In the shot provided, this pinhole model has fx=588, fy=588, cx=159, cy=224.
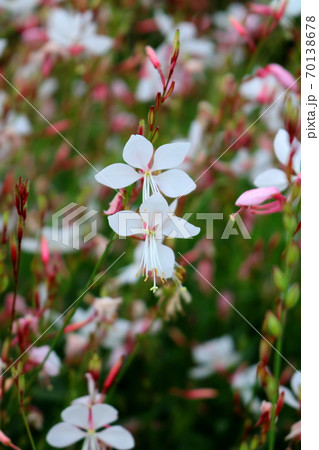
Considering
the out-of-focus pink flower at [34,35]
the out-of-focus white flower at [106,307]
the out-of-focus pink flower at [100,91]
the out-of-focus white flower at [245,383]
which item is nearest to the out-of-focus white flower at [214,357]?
the out-of-focus white flower at [245,383]

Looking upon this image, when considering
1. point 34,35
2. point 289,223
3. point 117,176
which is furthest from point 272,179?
point 34,35

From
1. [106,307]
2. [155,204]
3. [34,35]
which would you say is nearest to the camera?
[155,204]

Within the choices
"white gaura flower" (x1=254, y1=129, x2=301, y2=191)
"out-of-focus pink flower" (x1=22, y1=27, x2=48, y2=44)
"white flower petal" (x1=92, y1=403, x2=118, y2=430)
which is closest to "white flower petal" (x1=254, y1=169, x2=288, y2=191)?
"white gaura flower" (x1=254, y1=129, x2=301, y2=191)

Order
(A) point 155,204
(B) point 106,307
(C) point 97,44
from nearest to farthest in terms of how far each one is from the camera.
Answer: (A) point 155,204
(B) point 106,307
(C) point 97,44

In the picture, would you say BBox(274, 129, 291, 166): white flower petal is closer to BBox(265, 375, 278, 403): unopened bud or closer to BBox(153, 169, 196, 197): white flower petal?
BBox(153, 169, 196, 197): white flower petal

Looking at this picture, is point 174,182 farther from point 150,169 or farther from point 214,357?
point 214,357

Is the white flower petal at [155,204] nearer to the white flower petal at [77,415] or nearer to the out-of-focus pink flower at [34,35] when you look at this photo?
the white flower petal at [77,415]
